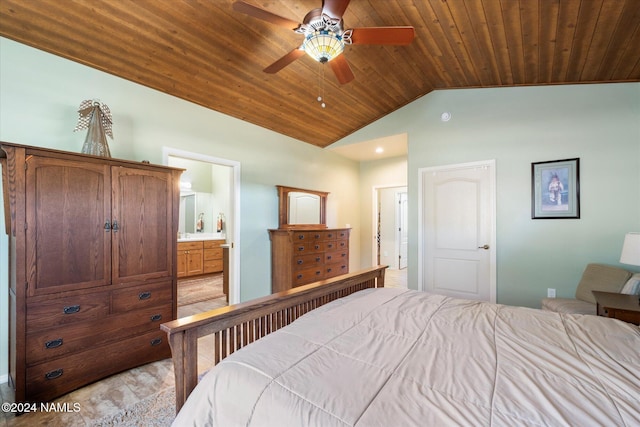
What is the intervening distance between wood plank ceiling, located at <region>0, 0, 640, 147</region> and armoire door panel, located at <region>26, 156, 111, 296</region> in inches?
42.3

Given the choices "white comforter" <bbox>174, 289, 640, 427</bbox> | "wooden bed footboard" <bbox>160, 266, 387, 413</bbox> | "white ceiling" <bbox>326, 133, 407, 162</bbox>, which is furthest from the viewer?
"white ceiling" <bbox>326, 133, 407, 162</bbox>

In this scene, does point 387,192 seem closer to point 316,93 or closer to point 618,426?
point 316,93

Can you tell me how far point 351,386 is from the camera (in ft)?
2.99

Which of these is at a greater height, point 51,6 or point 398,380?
point 51,6

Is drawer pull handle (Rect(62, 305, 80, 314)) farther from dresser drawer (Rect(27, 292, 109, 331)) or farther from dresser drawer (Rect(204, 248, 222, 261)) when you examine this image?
dresser drawer (Rect(204, 248, 222, 261))

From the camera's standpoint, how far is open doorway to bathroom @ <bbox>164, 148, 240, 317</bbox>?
377 cm

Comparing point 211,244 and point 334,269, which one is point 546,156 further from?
point 211,244

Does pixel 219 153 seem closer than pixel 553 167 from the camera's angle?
No

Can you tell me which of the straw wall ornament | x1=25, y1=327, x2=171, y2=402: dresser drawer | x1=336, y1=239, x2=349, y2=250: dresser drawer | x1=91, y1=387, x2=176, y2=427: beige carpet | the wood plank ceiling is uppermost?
the wood plank ceiling

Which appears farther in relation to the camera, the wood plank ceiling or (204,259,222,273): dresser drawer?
(204,259,222,273): dresser drawer

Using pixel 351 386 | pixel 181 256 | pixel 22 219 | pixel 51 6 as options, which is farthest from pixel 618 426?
pixel 181 256

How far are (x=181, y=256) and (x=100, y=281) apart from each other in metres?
3.70

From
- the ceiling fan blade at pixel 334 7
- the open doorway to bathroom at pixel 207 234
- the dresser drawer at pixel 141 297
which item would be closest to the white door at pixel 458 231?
the open doorway to bathroom at pixel 207 234

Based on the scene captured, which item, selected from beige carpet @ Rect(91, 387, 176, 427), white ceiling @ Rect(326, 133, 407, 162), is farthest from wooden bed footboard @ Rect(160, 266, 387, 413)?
white ceiling @ Rect(326, 133, 407, 162)
